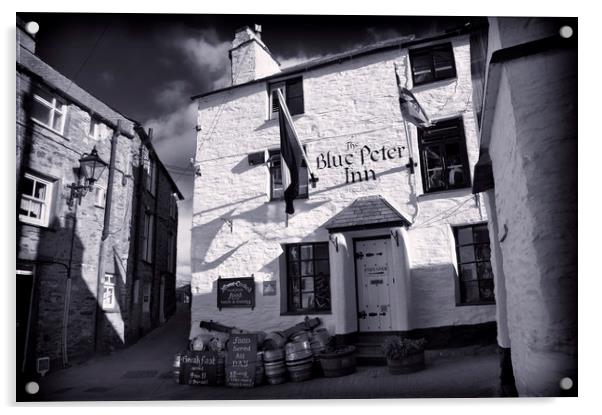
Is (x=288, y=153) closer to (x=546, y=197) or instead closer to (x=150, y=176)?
(x=150, y=176)

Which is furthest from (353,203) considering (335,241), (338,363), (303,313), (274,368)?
(274,368)

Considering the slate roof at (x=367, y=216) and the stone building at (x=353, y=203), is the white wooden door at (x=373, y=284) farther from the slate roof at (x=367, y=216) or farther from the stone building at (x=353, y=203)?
the slate roof at (x=367, y=216)

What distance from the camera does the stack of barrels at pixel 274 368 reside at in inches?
194

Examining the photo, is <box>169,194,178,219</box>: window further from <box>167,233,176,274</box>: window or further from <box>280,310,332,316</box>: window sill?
<box>280,310,332,316</box>: window sill

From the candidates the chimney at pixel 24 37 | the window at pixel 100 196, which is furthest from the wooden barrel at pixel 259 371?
the chimney at pixel 24 37

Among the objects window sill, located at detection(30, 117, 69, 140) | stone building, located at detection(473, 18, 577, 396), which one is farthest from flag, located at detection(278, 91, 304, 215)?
stone building, located at detection(473, 18, 577, 396)

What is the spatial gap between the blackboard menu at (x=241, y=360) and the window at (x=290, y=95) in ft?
11.1

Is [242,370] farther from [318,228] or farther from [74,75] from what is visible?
[74,75]

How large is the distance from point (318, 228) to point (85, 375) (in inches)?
129

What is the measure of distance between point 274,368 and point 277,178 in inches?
111

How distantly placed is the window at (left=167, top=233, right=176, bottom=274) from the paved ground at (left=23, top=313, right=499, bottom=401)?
129 centimetres

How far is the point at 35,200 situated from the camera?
13.8 ft
